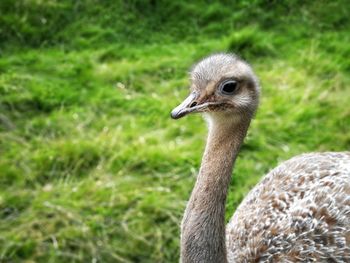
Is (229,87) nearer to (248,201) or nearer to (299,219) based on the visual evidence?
(299,219)

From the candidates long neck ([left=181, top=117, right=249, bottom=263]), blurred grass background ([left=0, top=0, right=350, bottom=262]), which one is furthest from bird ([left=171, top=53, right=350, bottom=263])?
blurred grass background ([left=0, top=0, right=350, bottom=262])

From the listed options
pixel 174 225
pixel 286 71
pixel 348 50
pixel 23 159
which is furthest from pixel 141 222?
pixel 348 50

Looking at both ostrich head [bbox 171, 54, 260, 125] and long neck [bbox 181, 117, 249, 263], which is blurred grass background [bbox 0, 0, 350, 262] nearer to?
long neck [bbox 181, 117, 249, 263]

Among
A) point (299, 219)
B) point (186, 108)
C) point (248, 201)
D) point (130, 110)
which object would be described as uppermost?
point (186, 108)

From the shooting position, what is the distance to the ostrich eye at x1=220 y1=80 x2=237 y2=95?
2.49m

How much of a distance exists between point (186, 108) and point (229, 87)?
7.2 inches

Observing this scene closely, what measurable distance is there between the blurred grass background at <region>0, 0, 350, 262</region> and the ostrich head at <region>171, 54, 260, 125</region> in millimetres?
1250

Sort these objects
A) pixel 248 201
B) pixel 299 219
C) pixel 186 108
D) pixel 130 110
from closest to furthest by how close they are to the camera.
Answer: pixel 186 108 < pixel 299 219 < pixel 248 201 < pixel 130 110

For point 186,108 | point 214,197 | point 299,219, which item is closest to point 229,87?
point 186,108

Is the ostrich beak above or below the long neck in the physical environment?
above

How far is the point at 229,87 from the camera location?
2.50 m

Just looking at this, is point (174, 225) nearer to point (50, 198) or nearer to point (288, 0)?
point (50, 198)

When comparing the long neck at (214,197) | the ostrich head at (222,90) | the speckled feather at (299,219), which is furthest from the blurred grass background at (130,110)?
the ostrich head at (222,90)

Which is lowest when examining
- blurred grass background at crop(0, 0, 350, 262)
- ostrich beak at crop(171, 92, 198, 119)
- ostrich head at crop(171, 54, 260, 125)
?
blurred grass background at crop(0, 0, 350, 262)
